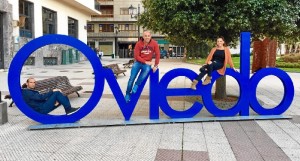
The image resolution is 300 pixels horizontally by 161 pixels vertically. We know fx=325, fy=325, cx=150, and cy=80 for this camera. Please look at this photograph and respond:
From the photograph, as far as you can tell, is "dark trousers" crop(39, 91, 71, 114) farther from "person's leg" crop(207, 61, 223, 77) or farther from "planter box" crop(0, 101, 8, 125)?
"person's leg" crop(207, 61, 223, 77)

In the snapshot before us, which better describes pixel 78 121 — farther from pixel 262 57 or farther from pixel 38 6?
pixel 38 6

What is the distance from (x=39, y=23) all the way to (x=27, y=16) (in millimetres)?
1870

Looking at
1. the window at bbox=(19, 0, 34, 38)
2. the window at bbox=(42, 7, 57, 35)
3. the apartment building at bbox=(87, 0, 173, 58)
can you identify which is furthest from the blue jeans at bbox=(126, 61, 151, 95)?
the apartment building at bbox=(87, 0, 173, 58)

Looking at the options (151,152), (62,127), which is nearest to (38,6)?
(62,127)

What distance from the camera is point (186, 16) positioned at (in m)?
7.71

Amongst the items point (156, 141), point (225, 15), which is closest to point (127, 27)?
point (225, 15)

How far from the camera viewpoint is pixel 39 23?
25.6 metres

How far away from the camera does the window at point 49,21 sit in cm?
2703

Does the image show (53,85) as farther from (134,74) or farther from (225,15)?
(225,15)

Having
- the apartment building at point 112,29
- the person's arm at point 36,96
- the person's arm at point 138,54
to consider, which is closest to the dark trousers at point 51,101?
the person's arm at point 36,96

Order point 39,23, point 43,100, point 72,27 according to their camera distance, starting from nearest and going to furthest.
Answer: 1. point 43,100
2. point 39,23
3. point 72,27

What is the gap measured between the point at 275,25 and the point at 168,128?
153 inches

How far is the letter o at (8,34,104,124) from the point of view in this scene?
237 inches

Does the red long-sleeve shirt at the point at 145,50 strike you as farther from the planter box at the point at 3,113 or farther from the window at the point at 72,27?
the window at the point at 72,27
